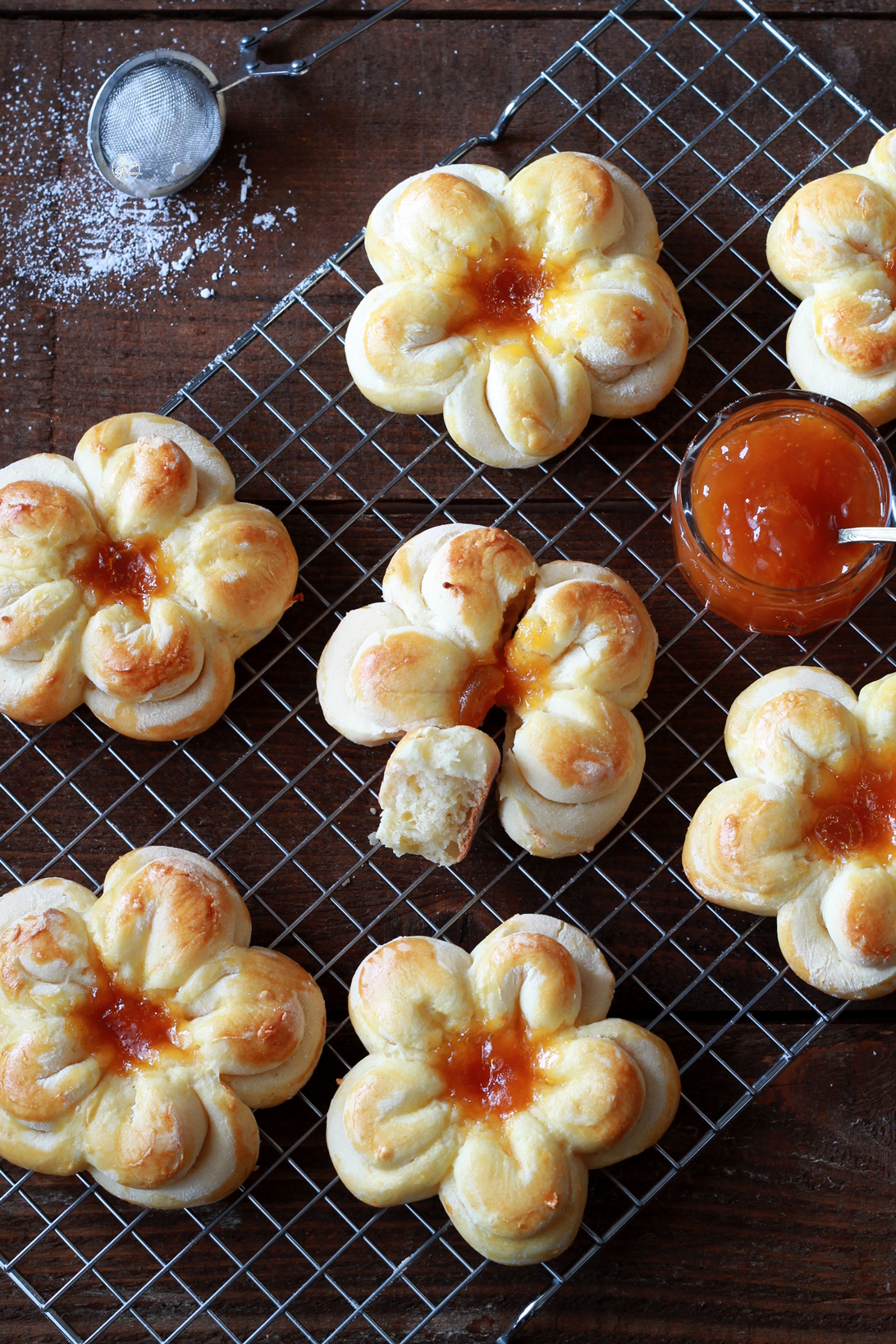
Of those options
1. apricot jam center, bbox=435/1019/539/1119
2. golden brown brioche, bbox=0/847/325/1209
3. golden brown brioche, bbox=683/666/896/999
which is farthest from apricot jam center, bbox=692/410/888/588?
golden brown brioche, bbox=0/847/325/1209

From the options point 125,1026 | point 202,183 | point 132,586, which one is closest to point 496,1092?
point 125,1026

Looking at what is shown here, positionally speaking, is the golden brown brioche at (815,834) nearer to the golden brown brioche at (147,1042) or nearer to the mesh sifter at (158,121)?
the golden brown brioche at (147,1042)

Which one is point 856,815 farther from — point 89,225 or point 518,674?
point 89,225

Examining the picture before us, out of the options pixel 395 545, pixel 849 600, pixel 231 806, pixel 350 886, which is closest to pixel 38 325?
pixel 395 545

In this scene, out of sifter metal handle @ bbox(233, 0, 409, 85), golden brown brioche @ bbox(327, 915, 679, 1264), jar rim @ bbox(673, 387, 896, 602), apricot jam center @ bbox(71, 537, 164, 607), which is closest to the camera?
golden brown brioche @ bbox(327, 915, 679, 1264)

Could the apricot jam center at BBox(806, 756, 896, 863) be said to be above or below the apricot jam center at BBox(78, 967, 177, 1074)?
above

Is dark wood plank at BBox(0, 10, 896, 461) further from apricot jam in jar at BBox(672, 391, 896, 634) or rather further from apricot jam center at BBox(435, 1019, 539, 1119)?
apricot jam center at BBox(435, 1019, 539, 1119)
